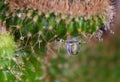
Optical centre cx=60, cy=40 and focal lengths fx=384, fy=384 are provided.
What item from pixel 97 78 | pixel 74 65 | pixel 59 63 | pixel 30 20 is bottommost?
pixel 97 78

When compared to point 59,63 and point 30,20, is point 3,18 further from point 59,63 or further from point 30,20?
point 59,63

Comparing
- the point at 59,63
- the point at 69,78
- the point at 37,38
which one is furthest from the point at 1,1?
the point at 69,78

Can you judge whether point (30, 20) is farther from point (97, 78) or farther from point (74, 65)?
point (97, 78)

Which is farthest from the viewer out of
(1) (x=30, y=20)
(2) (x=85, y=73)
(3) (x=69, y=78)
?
(2) (x=85, y=73)

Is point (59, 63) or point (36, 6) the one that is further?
point (59, 63)

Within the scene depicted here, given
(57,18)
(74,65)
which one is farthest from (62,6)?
(74,65)

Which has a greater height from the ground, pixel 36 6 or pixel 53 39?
pixel 36 6

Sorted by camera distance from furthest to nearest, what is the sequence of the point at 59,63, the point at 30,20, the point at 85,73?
the point at 85,73, the point at 59,63, the point at 30,20

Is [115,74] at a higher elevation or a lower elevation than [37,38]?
lower

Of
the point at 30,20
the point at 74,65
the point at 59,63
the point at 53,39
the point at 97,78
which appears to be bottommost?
the point at 97,78
